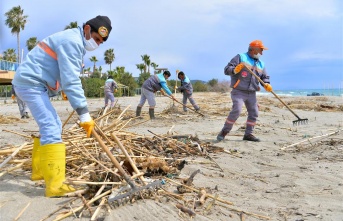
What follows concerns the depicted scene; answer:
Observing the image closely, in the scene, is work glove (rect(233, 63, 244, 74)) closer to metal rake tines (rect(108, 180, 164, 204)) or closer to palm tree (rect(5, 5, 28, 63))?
Result: metal rake tines (rect(108, 180, 164, 204))

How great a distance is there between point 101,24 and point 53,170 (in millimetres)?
1406

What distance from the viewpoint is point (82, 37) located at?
11.7 feet

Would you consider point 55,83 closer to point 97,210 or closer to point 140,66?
point 97,210

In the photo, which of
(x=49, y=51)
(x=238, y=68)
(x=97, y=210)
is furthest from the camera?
(x=238, y=68)

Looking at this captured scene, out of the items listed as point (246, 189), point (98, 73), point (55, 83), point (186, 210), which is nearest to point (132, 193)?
point (186, 210)

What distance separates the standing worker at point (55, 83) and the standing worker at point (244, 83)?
3.95 metres

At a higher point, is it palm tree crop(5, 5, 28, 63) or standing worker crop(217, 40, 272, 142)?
palm tree crop(5, 5, 28, 63)

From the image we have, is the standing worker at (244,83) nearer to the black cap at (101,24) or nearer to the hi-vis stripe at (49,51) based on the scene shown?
the black cap at (101,24)

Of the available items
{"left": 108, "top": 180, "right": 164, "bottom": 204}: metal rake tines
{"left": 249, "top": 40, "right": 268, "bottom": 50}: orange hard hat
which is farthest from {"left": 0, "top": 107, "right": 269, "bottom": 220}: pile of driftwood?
{"left": 249, "top": 40, "right": 268, "bottom": 50}: orange hard hat

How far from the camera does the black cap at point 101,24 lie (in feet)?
11.6

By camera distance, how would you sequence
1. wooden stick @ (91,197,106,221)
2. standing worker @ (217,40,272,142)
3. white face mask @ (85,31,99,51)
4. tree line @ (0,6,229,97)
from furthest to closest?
tree line @ (0,6,229,97) → standing worker @ (217,40,272,142) → white face mask @ (85,31,99,51) → wooden stick @ (91,197,106,221)

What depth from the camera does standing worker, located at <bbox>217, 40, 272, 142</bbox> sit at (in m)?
7.09

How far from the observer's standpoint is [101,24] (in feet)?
11.6

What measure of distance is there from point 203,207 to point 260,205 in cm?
60
